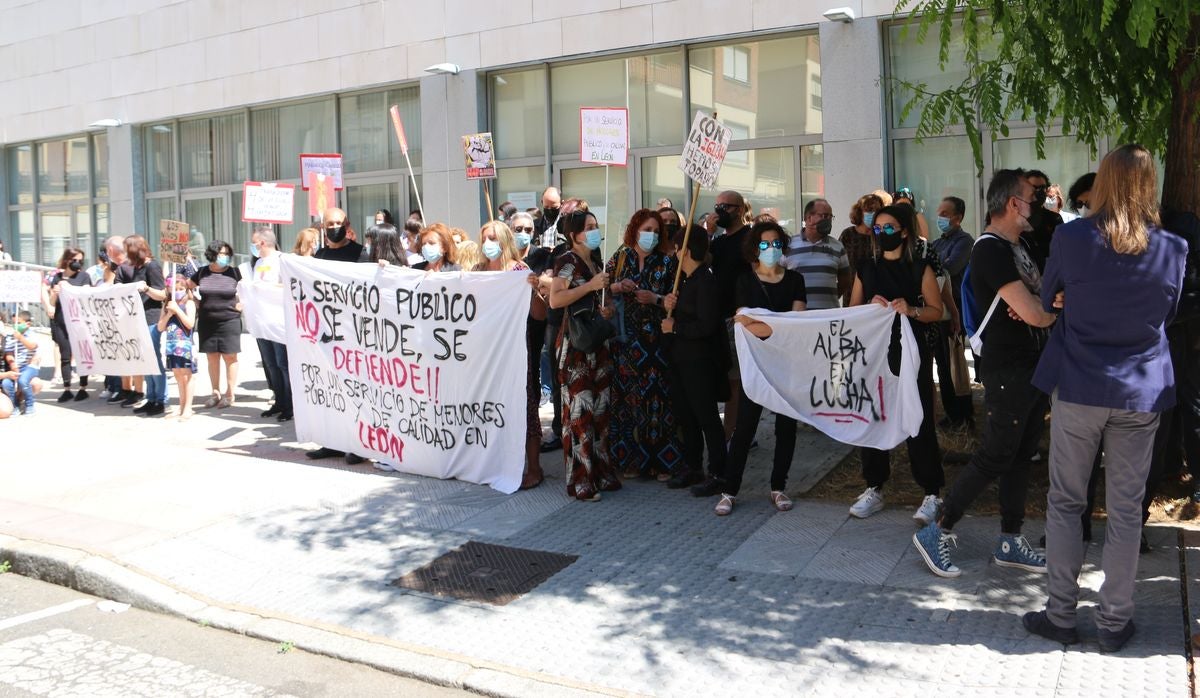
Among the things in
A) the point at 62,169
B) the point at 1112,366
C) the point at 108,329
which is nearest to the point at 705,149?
the point at 1112,366

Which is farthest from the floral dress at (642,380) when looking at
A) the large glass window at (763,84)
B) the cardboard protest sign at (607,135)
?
the large glass window at (763,84)

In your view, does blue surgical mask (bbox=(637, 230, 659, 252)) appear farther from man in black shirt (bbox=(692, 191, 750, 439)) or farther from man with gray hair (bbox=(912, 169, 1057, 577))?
man with gray hair (bbox=(912, 169, 1057, 577))

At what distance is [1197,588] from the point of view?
197 inches

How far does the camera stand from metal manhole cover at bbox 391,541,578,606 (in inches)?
221

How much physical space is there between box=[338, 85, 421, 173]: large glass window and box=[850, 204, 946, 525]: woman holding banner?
11.6 metres

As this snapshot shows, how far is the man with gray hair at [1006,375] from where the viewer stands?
16.7ft

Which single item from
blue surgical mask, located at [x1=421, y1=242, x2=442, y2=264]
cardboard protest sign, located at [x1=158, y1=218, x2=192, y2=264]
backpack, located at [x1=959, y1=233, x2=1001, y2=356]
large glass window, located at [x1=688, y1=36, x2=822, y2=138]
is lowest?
backpack, located at [x1=959, y1=233, x2=1001, y2=356]

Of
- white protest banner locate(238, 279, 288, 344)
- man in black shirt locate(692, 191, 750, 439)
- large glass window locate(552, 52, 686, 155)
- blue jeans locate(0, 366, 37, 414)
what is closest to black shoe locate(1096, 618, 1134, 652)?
man in black shirt locate(692, 191, 750, 439)

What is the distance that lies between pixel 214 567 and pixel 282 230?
13.5m

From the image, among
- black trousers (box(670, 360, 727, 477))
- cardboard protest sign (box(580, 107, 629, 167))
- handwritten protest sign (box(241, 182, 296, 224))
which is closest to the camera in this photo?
black trousers (box(670, 360, 727, 477))

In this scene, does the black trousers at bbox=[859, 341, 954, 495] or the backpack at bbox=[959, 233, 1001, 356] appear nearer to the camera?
the backpack at bbox=[959, 233, 1001, 356]

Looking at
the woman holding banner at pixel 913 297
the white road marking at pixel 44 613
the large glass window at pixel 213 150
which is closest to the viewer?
the white road marking at pixel 44 613

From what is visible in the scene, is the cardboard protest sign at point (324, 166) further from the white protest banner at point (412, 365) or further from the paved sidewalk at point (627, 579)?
the paved sidewalk at point (627, 579)

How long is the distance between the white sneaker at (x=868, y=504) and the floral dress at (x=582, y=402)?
175 cm
